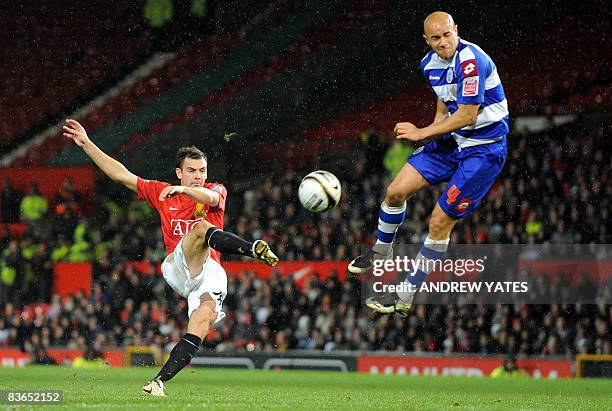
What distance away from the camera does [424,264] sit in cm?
912

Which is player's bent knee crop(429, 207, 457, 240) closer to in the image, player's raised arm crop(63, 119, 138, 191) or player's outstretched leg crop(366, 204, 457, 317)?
player's outstretched leg crop(366, 204, 457, 317)

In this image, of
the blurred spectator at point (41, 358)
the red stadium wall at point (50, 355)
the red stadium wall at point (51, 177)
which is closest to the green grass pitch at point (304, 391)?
the red stadium wall at point (50, 355)

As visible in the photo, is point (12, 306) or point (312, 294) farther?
point (12, 306)

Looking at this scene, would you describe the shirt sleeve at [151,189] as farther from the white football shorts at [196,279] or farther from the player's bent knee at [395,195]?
the player's bent knee at [395,195]

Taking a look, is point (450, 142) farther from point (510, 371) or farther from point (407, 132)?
point (510, 371)

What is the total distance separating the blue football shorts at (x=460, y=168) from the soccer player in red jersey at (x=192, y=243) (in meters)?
1.62

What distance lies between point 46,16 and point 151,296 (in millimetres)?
12469

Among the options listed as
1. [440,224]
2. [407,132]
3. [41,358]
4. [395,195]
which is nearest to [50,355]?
[41,358]

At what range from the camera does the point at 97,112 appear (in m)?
25.6

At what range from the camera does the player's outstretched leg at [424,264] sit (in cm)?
878

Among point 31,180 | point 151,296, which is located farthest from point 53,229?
A: point 151,296

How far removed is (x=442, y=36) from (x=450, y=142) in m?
0.96

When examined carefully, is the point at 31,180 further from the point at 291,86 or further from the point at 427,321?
the point at 427,321

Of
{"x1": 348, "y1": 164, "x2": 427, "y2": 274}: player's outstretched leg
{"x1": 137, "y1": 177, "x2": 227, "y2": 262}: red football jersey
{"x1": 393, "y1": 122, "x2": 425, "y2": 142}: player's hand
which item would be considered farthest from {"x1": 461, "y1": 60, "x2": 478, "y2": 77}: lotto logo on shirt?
{"x1": 137, "y1": 177, "x2": 227, "y2": 262}: red football jersey
